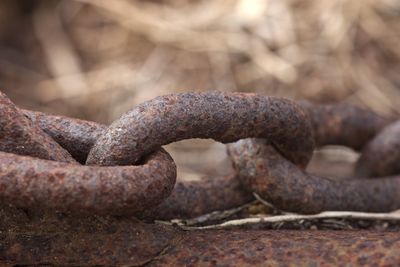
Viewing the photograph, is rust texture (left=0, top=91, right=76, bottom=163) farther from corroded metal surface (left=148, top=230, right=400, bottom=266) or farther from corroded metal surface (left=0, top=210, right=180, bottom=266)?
corroded metal surface (left=148, top=230, right=400, bottom=266)

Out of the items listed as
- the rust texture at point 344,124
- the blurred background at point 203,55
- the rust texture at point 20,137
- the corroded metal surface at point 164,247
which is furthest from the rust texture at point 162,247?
the blurred background at point 203,55

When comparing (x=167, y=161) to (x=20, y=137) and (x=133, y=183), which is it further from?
(x=20, y=137)

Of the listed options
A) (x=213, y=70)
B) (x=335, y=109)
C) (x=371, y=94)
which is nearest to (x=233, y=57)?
(x=213, y=70)

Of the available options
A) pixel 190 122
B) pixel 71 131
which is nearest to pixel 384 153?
pixel 190 122

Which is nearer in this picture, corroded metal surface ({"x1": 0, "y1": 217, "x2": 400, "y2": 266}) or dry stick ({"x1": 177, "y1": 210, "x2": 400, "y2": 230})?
corroded metal surface ({"x1": 0, "y1": 217, "x2": 400, "y2": 266})

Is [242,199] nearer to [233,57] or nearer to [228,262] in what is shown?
[228,262]

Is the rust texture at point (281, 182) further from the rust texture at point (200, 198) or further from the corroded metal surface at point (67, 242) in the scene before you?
the corroded metal surface at point (67, 242)

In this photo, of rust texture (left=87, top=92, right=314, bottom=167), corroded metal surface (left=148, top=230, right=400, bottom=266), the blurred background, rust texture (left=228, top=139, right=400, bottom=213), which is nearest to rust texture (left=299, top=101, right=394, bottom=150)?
rust texture (left=228, top=139, right=400, bottom=213)

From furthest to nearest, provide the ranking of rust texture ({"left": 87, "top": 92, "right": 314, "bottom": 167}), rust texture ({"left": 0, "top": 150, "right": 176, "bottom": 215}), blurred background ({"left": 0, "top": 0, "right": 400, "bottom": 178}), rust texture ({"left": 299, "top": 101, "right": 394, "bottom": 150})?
blurred background ({"left": 0, "top": 0, "right": 400, "bottom": 178}), rust texture ({"left": 299, "top": 101, "right": 394, "bottom": 150}), rust texture ({"left": 87, "top": 92, "right": 314, "bottom": 167}), rust texture ({"left": 0, "top": 150, "right": 176, "bottom": 215})
